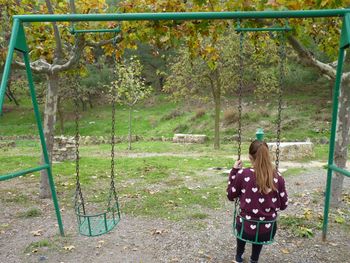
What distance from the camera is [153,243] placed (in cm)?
515

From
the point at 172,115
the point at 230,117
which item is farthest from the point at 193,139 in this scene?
the point at 172,115

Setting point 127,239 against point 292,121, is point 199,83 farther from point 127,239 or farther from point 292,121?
point 127,239

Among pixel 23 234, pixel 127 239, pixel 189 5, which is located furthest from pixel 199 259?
pixel 189 5

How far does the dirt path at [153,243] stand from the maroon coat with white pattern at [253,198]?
1.01 m

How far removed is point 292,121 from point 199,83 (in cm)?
555

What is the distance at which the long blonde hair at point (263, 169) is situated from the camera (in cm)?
373

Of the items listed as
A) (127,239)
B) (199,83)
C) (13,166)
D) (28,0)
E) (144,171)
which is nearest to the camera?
(127,239)

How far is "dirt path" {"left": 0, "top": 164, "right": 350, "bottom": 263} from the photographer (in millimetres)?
4699

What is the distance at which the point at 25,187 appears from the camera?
27.3 feet

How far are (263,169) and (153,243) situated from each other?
2.13 meters

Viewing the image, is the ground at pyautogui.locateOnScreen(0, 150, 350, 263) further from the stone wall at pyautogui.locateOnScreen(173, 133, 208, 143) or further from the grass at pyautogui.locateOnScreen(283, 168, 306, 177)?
the stone wall at pyautogui.locateOnScreen(173, 133, 208, 143)

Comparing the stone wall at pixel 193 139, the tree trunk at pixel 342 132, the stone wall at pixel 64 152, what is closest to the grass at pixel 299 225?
the tree trunk at pixel 342 132

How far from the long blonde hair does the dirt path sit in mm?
1302

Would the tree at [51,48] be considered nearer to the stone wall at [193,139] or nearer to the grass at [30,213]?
the grass at [30,213]
